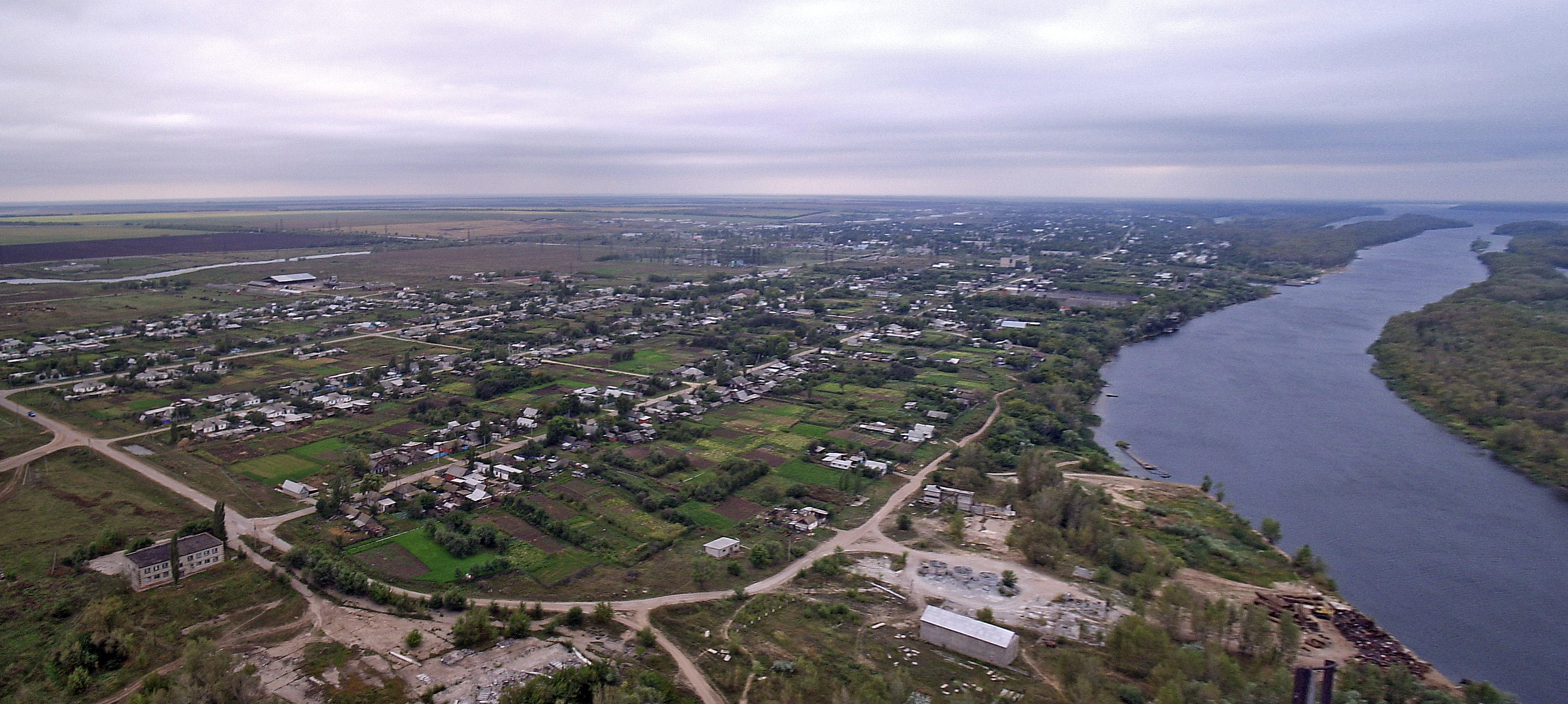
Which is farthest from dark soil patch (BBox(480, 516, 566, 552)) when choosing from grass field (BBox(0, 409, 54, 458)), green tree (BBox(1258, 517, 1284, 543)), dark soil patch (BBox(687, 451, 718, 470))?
green tree (BBox(1258, 517, 1284, 543))

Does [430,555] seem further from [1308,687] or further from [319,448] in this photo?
[1308,687]

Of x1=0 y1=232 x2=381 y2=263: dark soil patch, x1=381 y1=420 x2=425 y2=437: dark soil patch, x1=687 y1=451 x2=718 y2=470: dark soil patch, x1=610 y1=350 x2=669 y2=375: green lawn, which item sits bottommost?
x1=687 y1=451 x2=718 y2=470: dark soil patch

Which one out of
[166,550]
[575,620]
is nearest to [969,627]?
[575,620]

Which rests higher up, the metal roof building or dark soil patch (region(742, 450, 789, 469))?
dark soil patch (region(742, 450, 789, 469))

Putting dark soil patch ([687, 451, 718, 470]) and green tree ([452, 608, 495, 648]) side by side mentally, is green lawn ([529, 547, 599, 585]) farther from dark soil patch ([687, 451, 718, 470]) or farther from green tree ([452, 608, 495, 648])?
dark soil patch ([687, 451, 718, 470])

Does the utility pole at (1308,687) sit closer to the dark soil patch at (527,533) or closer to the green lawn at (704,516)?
the green lawn at (704,516)

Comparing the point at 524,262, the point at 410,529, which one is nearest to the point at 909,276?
the point at 524,262

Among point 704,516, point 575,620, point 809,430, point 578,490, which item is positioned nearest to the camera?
point 575,620
